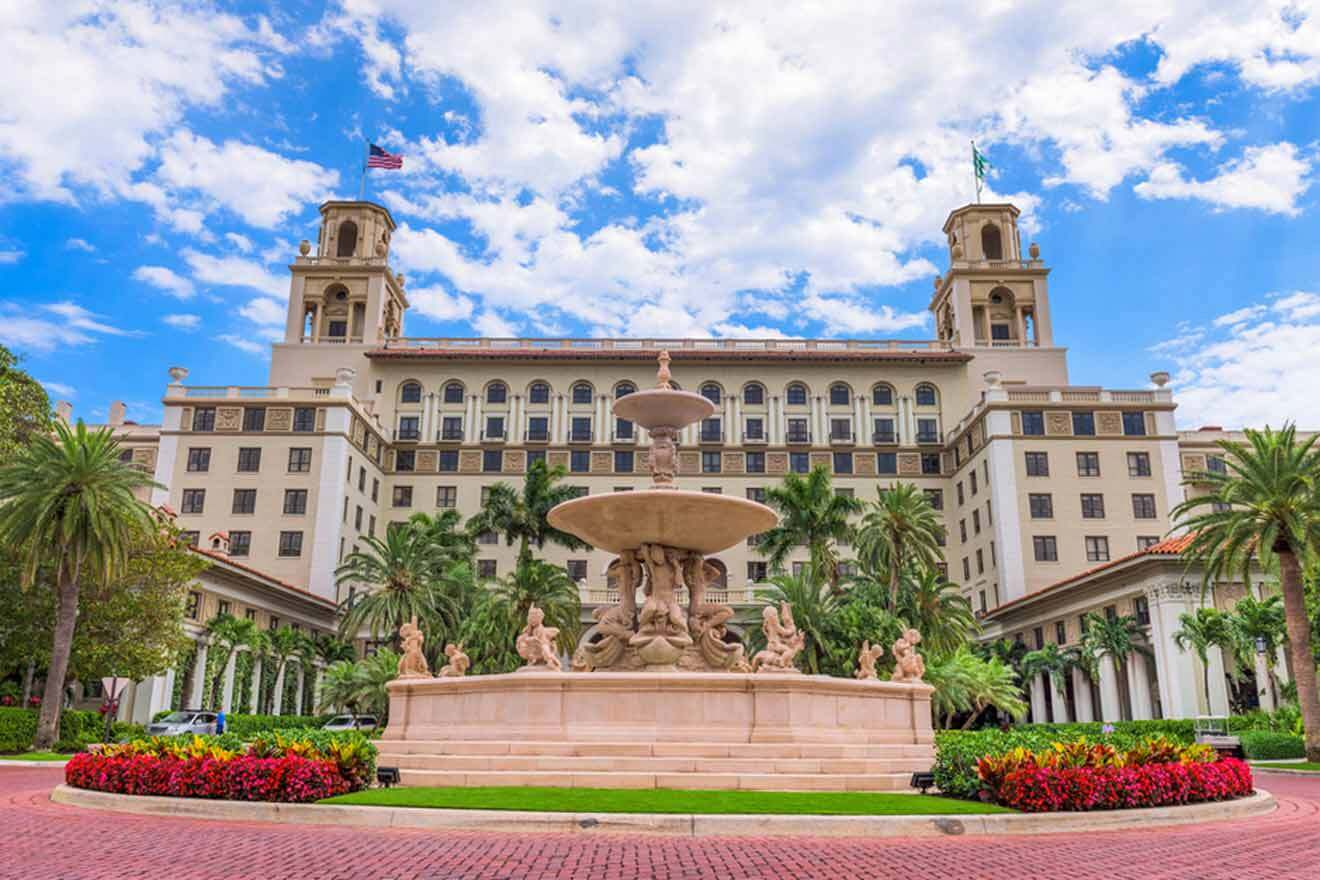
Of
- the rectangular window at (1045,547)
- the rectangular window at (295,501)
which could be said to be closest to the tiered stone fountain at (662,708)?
the rectangular window at (295,501)

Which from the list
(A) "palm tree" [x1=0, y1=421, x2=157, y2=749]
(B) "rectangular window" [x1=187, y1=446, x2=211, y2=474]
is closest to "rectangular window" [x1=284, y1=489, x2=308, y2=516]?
(B) "rectangular window" [x1=187, y1=446, x2=211, y2=474]

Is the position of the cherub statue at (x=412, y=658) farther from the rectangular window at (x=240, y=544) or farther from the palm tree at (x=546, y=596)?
the rectangular window at (x=240, y=544)

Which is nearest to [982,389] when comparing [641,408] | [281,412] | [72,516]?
[281,412]

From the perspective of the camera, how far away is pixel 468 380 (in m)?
70.9

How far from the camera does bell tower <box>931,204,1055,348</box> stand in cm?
7394

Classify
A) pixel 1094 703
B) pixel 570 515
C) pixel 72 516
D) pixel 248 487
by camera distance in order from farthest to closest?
1. pixel 248 487
2. pixel 1094 703
3. pixel 72 516
4. pixel 570 515

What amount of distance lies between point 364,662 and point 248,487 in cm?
2402

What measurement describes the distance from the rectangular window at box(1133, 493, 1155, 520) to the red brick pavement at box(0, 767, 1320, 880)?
5304 centimetres

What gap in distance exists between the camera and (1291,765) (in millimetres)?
28312

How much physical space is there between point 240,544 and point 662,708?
50.5 meters

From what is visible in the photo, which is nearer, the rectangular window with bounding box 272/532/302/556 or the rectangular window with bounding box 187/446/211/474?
the rectangular window with bounding box 272/532/302/556

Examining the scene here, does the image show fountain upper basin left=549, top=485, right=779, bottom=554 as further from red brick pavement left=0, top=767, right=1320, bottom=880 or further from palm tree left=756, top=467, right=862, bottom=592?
Answer: palm tree left=756, top=467, right=862, bottom=592

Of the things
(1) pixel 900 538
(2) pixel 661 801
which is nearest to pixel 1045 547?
(1) pixel 900 538

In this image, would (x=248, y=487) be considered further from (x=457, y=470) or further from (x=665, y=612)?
(x=665, y=612)
